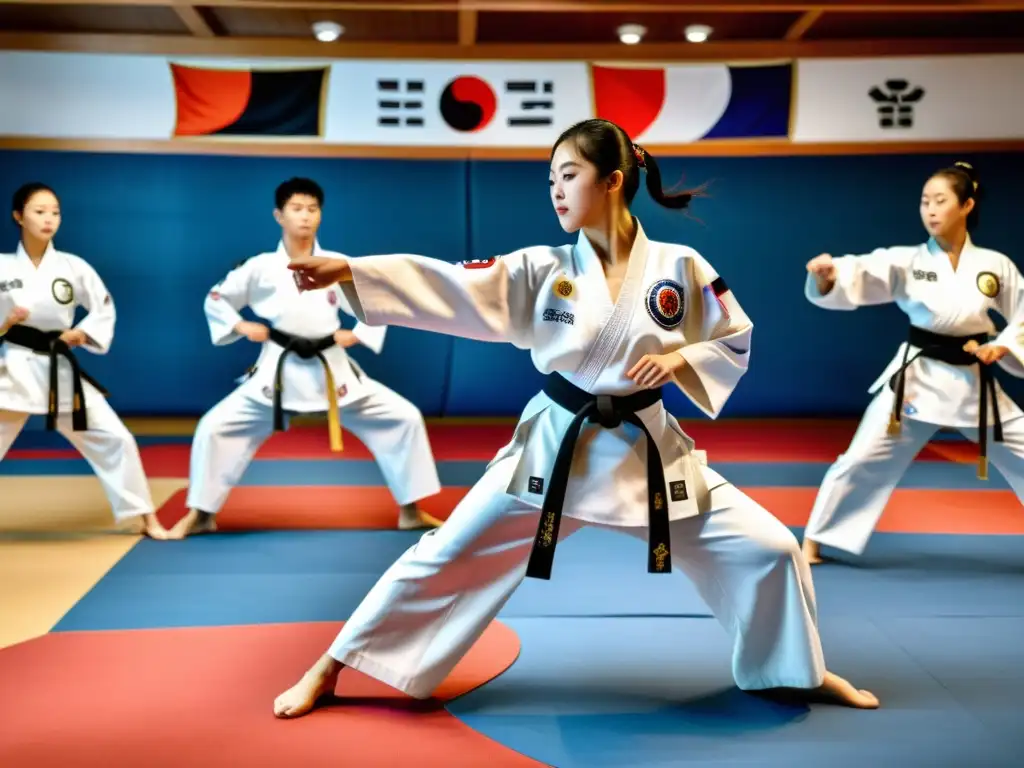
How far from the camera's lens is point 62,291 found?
4.12m

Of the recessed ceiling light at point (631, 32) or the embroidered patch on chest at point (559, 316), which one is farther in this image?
the recessed ceiling light at point (631, 32)

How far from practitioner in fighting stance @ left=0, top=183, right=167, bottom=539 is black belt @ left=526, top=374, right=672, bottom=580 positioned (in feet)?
7.23

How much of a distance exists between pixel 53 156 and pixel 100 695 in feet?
15.0

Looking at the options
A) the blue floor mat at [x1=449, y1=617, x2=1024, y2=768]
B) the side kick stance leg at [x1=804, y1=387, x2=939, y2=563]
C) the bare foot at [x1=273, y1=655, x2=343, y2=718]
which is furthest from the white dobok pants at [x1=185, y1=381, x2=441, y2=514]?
the bare foot at [x1=273, y1=655, x2=343, y2=718]

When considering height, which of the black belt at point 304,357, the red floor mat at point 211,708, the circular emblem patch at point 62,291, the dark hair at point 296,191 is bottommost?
the red floor mat at point 211,708

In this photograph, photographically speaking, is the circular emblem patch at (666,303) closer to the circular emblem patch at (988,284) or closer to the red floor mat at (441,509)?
the circular emblem patch at (988,284)

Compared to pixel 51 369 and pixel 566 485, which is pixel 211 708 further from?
pixel 51 369

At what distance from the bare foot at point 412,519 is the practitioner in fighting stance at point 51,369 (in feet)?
2.98

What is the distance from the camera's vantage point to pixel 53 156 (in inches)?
245

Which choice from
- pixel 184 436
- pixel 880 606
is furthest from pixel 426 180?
pixel 880 606

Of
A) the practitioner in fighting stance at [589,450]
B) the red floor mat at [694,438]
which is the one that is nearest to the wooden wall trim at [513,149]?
the red floor mat at [694,438]

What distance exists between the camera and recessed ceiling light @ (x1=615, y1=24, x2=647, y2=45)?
6.06 metres

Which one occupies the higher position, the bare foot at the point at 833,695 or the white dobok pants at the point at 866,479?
the white dobok pants at the point at 866,479

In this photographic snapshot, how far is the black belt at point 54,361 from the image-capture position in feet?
12.9
